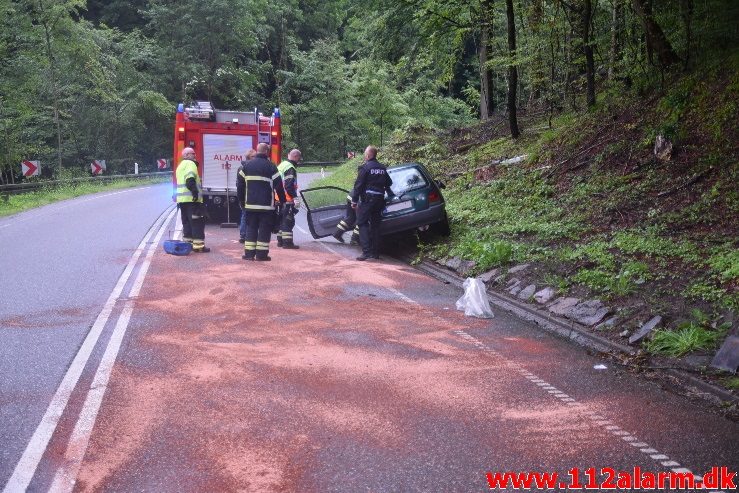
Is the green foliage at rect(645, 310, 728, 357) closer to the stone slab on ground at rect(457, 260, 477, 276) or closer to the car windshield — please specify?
the stone slab on ground at rect(457, 260, 477, 276)

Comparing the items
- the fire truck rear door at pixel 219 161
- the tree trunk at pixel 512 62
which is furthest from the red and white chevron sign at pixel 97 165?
the tree trunk at pixel 512 62

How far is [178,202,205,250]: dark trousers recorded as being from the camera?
1259 cm

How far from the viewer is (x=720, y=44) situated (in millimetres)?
14133

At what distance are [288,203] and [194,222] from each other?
1.99 metres

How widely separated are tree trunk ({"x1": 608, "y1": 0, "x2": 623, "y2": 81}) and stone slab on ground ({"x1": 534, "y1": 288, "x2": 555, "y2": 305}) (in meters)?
9.77

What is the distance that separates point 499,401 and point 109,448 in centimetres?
280

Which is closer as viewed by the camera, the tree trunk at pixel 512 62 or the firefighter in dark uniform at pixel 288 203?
the firefighter in dark uniform at pixel 288 203

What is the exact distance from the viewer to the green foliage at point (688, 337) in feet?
20.7

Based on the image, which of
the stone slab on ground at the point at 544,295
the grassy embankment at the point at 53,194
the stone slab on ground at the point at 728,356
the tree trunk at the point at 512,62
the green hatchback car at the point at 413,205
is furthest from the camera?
the grassy embankment at the point at 53,194

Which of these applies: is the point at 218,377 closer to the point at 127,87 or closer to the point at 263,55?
the point at 127,87

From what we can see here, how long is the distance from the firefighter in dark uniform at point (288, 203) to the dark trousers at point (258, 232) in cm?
149

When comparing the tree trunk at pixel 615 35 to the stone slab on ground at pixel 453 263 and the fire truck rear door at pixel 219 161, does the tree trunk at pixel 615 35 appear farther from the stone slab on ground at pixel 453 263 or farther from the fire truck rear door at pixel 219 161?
the fire truck rear door at pixel 219 161

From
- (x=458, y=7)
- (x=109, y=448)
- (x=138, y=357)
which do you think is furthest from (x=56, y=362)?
(x=458, y=7)

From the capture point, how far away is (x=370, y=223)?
12484 millimetres
